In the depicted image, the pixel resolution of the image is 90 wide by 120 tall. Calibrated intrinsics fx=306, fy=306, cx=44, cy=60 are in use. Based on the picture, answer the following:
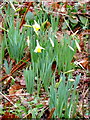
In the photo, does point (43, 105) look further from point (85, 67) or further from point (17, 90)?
point (85, 67)

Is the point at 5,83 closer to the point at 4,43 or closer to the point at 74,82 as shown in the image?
the point at 4,43

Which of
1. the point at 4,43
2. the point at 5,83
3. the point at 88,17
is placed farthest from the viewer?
the point at 88,17

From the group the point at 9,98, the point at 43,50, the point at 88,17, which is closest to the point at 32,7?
the point at 88,17

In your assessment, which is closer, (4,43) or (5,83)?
(5,83)

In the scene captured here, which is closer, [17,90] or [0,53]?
[17,90]

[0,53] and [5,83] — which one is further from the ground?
[0,53]

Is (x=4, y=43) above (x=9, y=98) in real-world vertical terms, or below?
above

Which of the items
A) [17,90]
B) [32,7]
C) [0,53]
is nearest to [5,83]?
[17,90]

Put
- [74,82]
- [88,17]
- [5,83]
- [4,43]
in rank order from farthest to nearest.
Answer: [88,17] < [4,43] < [5,83] < [74,82]

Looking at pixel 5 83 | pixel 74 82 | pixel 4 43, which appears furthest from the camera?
pixel 4 43
